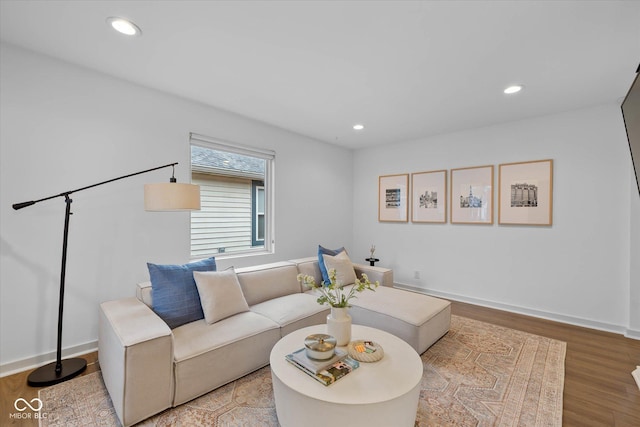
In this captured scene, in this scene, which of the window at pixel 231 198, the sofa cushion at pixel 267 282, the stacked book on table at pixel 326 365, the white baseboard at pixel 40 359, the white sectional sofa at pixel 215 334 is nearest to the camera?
the stacked book on table at pixel 326 365

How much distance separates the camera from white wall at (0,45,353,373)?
2.11m

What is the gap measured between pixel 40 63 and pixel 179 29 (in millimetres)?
1319

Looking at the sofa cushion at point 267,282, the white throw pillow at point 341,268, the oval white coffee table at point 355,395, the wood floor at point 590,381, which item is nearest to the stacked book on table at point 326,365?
the oval white coffee table at point 355,395

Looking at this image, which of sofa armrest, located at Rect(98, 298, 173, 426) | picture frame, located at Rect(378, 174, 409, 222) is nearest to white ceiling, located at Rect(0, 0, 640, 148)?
picture frame, located at Rect(378, 174, 409, 222)

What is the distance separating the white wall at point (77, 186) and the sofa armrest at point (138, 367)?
0.84m

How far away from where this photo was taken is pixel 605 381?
2107 mm

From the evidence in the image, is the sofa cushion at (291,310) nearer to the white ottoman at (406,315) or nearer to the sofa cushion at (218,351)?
the sofa cushion at (218,351)

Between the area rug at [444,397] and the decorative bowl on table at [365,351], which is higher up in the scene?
the decorative bowl on table at [365,351]

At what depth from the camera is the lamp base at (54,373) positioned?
197 cm

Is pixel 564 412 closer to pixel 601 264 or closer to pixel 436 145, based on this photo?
pixel 601 264

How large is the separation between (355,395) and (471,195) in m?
3.46

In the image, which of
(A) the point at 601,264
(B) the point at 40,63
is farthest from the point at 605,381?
(B) the point at 40,63

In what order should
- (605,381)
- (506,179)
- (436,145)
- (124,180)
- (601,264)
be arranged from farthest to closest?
(436,145)
(506,179)
(601,264)
(124,180)
(605,381)

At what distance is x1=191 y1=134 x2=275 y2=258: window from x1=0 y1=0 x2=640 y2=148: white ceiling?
616 mm
